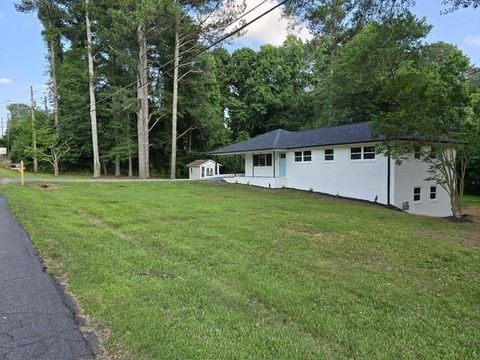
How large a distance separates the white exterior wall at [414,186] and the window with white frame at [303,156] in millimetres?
5842

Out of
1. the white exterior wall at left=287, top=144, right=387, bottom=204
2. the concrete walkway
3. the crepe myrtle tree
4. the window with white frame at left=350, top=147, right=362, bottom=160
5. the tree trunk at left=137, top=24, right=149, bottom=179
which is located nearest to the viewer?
the concrete walkway

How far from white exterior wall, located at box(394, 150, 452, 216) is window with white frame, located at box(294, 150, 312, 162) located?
5.84 meters

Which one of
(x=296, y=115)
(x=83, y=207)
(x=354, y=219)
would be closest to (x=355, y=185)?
(x=354, y=219)

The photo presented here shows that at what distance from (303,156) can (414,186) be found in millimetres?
6606

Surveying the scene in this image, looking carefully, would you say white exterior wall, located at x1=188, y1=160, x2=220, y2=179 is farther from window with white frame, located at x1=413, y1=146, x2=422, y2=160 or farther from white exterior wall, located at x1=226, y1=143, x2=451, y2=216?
window with white frame, located at x1=413, y1=146, x2=422, y2=160

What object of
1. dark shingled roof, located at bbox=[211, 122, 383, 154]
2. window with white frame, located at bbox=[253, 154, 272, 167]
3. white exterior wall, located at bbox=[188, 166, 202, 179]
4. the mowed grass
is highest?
dark shingled roof, located at bbox=[211, 122, 383, 154]

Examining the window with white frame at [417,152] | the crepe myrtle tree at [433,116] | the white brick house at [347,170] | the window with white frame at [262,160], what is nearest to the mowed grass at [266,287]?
the crepe myrtle tree at [433,116]

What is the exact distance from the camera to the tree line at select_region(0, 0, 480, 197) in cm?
2575

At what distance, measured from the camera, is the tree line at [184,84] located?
25.7 metres

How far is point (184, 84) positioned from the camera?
3541 centimetres

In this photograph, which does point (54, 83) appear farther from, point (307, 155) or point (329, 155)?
point (329, 155)

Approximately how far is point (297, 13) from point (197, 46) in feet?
74.9

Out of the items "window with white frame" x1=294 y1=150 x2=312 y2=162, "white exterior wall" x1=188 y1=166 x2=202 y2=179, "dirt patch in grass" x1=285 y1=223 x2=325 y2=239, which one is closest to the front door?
"window with white frame" x1=294 y1=150 x2=312 y2=162

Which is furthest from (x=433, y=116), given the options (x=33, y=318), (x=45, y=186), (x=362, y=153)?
(x=45, y=186)
